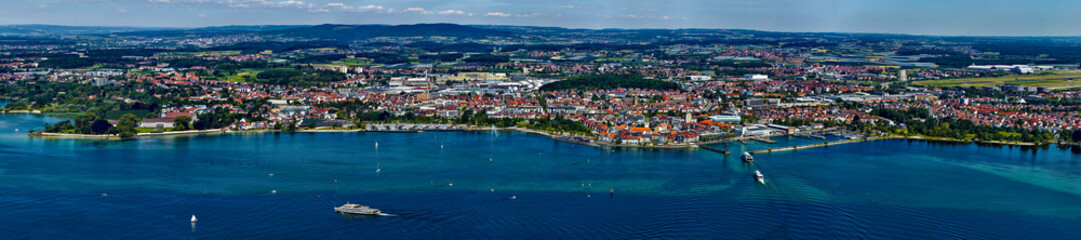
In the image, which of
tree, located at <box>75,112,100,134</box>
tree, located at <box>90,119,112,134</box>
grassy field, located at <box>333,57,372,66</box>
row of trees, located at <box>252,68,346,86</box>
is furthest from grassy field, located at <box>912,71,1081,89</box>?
grassy field, located at <box>333,57,372,66</box>

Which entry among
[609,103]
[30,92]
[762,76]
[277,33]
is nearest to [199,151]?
[609,103]

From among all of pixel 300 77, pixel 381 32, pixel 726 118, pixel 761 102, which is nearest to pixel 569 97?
pixel 761 102

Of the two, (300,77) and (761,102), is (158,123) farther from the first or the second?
(761,102)

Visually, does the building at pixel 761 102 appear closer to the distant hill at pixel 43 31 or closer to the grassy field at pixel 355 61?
the grassy field at pixel 355 61

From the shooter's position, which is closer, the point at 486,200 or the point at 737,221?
the point at 737,221

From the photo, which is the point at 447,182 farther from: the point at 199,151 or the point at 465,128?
the point at 465,128

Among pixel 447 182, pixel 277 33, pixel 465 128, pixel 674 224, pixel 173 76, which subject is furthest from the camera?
pixel 277 33
